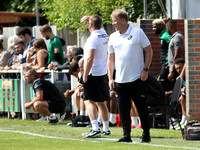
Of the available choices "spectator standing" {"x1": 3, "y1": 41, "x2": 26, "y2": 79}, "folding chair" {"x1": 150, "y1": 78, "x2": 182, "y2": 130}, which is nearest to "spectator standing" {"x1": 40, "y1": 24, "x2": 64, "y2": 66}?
"spectator standing" {"x1": 3, "y1": 41, "x2": 26, "y2": 79}

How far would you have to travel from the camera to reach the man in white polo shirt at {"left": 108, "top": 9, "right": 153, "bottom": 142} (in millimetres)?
10672

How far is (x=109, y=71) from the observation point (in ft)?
36.0

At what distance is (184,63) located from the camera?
14.0 metres

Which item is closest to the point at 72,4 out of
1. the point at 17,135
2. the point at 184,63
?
the point at 184,63

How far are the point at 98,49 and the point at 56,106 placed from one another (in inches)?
139

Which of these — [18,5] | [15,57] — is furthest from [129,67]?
[18,5]

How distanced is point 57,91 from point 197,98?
3407mm

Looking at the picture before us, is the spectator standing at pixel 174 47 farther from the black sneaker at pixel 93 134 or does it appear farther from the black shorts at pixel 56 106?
the black sneaker at pixel 93 134

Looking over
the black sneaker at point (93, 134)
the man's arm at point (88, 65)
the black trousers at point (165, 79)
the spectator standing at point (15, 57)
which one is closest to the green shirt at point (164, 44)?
the black trousers at point (165, 79)

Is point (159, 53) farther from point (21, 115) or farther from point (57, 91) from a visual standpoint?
point (21, 115)

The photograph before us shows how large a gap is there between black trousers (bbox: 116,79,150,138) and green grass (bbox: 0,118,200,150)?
282 millimetres

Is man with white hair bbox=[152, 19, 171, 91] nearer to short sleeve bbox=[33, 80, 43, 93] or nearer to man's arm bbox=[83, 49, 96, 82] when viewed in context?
short sleeve bbox=[33, 80, 43, 93]

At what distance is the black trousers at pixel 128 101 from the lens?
10703mm

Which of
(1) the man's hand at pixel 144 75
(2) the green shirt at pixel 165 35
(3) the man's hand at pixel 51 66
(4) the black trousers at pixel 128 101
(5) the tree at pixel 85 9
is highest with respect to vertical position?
(5) the tree at pixel 85 9
